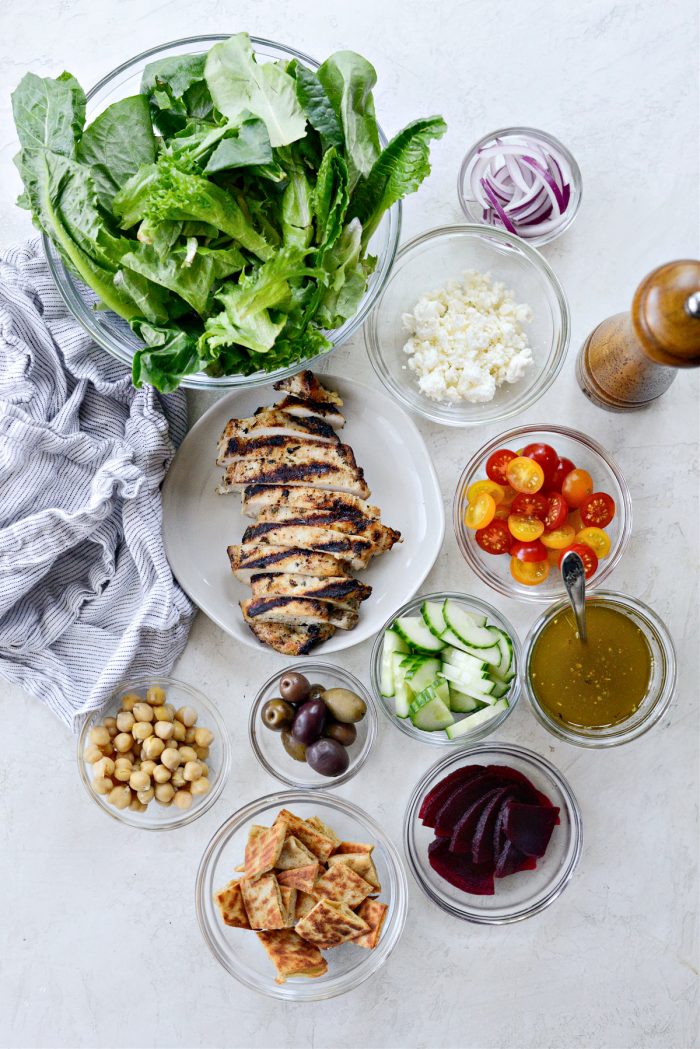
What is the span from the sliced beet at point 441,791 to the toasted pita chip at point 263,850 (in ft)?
1.33

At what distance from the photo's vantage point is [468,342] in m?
2.23

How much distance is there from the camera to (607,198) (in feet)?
7.95

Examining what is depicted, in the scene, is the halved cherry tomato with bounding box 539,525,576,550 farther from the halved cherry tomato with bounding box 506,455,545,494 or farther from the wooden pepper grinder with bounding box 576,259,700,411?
the wooden pepper grinder with bounding box 576,259,700,411

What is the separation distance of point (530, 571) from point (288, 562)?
0.69 meters

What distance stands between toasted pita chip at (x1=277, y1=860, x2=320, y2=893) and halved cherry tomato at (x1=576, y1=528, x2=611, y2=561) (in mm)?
1152

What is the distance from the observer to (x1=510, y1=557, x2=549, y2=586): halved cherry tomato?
2.28m

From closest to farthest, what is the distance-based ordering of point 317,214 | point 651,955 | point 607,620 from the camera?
point 317,214
point 607,620
point 651,955

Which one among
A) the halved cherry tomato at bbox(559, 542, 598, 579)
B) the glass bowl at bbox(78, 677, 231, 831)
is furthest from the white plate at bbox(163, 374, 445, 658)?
the halved cherry tomato at bbox(559, 542, 598, 579)

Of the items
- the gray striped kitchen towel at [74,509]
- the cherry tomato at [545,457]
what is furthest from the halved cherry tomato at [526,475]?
the gray striped kitchen towel at [74,509]

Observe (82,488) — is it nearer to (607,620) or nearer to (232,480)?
(232,480)

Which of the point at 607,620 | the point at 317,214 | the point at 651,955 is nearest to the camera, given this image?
the point at 317,214

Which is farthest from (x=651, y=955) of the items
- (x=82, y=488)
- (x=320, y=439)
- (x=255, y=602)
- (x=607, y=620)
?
(x=82, y=488)

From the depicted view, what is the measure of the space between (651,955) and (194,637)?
1.66 meters

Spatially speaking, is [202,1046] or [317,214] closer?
[317,214]
